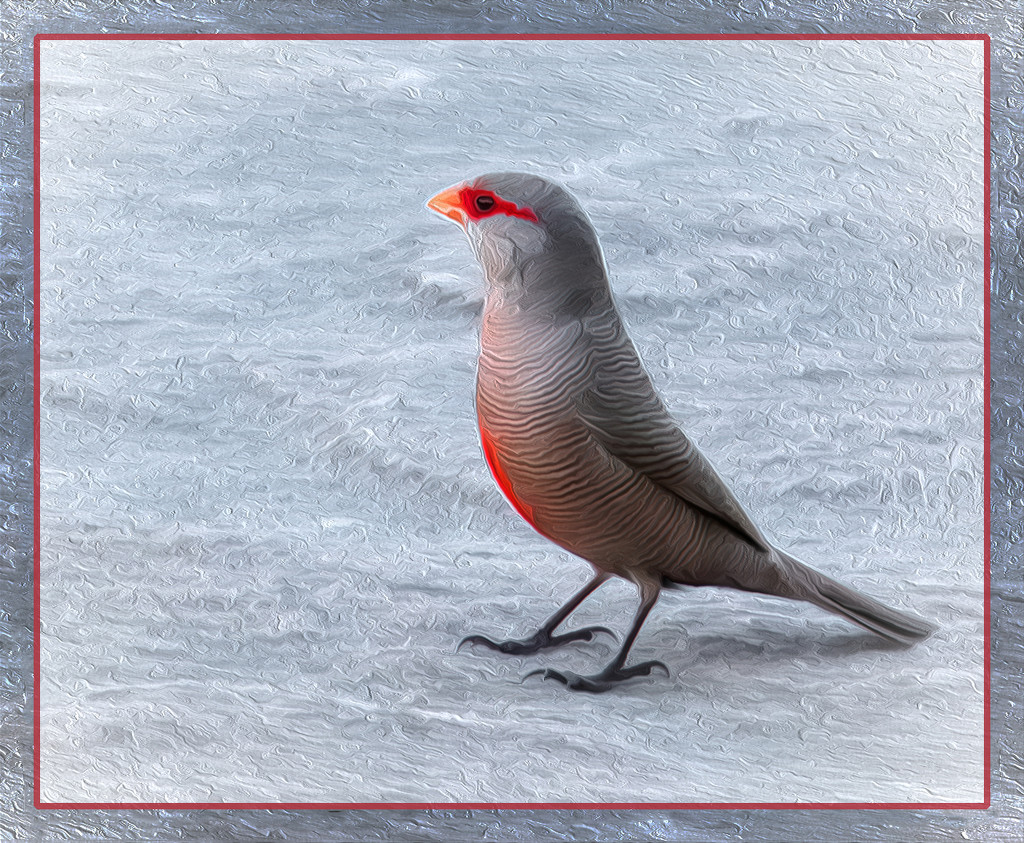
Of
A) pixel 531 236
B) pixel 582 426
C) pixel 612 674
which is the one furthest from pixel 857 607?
pixel 531 236

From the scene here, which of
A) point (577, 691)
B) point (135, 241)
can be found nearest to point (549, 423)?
point (577, 691)

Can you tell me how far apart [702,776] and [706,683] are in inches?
4.4

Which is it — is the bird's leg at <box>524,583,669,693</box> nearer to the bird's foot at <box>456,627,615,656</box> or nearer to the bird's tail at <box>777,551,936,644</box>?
the bird's foot at <box>456,627,615,656</box>

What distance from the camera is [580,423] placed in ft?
3.34

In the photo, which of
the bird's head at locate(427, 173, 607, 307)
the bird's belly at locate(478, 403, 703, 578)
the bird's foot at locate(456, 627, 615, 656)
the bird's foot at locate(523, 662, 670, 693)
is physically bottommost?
the bird's foot at locate(523, 662, 670, 693)

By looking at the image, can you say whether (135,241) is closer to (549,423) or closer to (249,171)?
(249,171)

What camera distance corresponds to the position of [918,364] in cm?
115

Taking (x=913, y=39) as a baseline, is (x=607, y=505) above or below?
below

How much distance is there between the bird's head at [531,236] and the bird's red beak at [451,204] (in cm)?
1

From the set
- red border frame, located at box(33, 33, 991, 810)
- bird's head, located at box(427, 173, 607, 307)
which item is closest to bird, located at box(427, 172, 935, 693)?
bird's head, located at box(427, 173, 607, 307)

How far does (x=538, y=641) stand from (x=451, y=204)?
555 millimetres

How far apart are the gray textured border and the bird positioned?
260 mm

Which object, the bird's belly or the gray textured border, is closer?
the bird's belly

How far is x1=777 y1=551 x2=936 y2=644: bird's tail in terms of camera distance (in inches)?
43.7
